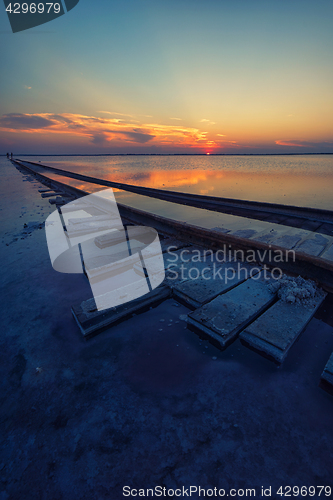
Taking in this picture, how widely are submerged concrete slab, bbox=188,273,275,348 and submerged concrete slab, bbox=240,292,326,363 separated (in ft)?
0.35

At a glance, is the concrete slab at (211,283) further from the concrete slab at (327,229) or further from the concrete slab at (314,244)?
the concrete slab at (327,229)

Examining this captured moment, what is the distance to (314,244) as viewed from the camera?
191 inches

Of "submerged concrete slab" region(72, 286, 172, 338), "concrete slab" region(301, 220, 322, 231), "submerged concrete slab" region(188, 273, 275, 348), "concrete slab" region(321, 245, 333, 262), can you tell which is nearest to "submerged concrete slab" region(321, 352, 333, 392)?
"submerged concrete slab" region(188, 273, 275, 348)

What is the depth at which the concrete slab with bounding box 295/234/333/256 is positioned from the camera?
171 inches

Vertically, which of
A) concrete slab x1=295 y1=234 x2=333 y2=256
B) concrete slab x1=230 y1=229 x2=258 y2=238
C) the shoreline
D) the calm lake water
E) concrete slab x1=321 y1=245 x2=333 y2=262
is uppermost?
the shoreline

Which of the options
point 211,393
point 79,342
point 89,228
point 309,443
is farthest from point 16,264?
point 309,443

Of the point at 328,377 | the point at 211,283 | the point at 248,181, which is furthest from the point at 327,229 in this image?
the point at 248,181

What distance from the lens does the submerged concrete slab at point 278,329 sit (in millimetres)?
2090

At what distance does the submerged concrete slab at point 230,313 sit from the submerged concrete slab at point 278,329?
0.35ft

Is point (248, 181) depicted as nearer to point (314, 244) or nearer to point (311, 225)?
point (311, 225)

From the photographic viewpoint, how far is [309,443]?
1.50m

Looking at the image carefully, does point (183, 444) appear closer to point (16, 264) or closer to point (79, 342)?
point (79, 342)

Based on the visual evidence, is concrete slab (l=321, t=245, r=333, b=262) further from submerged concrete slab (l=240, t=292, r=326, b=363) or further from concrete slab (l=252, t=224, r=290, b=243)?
submerged concrete slab (l=240, t=292, r=326, b=363)

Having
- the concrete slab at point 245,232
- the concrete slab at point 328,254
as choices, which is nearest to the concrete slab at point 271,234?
the concrete slab at point 245,232
